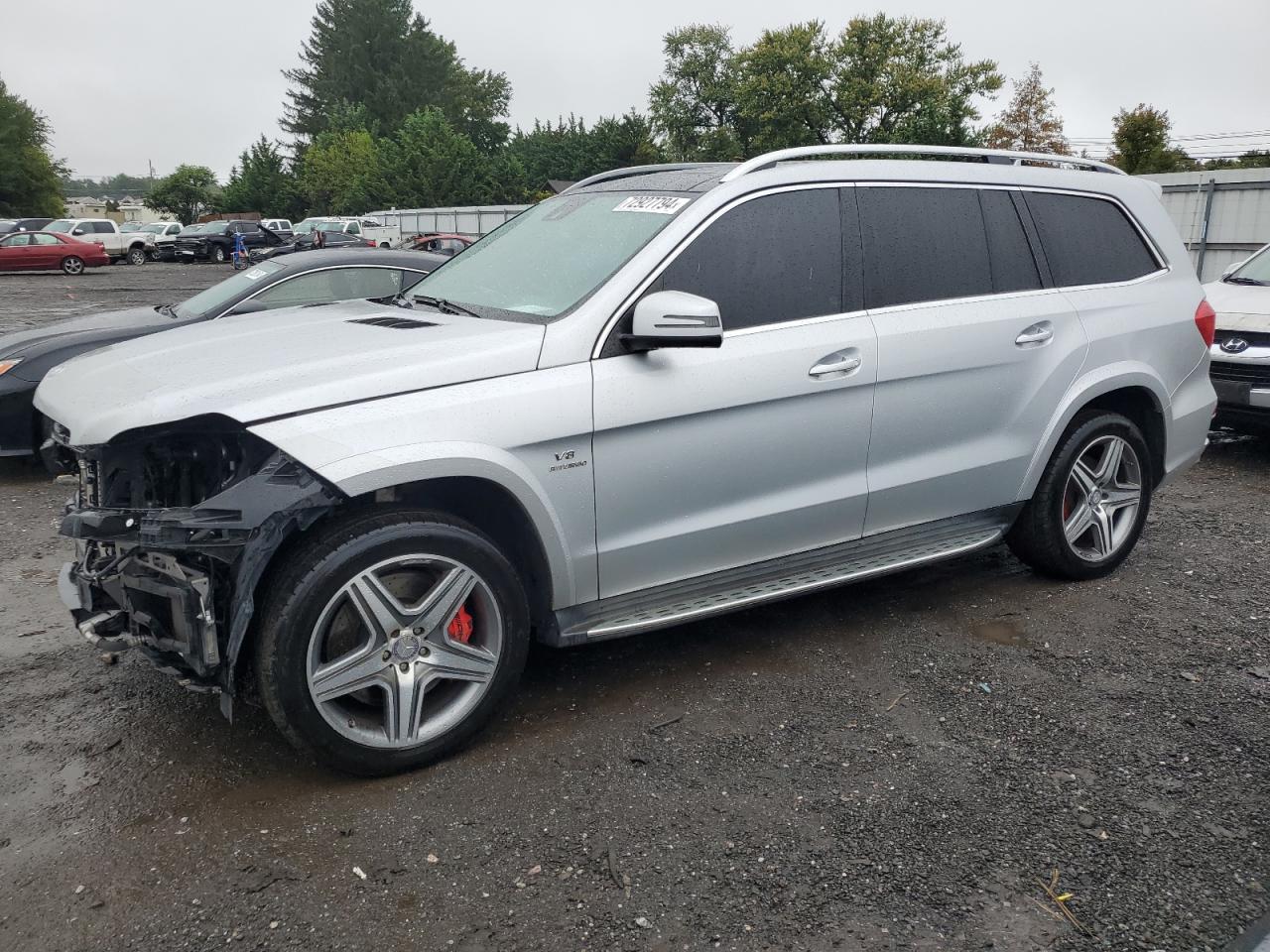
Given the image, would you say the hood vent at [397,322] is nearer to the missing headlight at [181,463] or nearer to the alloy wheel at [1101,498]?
the missing headlight at [181,463]

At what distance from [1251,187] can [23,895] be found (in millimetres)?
15570

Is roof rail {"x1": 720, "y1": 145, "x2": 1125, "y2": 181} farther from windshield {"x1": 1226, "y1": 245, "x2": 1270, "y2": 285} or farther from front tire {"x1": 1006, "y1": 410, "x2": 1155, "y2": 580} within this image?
windshield {"x1": 1226, "y1": 245, "x2": 1270, "y2": 285}

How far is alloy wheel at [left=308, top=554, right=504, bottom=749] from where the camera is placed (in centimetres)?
307

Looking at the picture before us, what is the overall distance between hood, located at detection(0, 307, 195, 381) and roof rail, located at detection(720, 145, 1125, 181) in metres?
4.85

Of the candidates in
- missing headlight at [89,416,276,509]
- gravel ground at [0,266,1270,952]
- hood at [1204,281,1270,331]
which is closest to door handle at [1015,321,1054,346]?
gravel ground at [0,266,1270,952]

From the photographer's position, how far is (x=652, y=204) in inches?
153

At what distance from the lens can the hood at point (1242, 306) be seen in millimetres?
7449

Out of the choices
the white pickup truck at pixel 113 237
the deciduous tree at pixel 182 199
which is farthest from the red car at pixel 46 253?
the deciduous tree at pixel 182 199

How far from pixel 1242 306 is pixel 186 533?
298 inches

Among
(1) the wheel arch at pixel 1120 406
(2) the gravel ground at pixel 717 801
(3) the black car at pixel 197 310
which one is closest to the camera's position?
(2) the gravel ground at pixel 717 801

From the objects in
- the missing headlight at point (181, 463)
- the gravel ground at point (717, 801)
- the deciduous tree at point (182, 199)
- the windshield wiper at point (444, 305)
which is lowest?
the gravel ground at point (717, 801)

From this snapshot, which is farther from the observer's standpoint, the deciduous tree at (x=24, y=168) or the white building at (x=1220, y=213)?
the deciduous tree at (x=24, y=168)

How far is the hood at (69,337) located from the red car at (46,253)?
28602 millimetres

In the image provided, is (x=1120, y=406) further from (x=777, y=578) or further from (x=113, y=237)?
(x=113, y=237)
